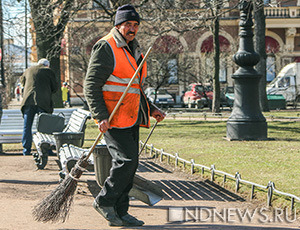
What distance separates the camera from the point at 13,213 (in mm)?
5680

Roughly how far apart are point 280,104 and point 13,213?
23060 mm

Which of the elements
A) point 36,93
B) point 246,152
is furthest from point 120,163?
point 36,93

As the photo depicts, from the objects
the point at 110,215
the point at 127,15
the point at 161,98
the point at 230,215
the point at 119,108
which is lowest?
the point at 230,215

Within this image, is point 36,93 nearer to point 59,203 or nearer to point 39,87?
point 39,87

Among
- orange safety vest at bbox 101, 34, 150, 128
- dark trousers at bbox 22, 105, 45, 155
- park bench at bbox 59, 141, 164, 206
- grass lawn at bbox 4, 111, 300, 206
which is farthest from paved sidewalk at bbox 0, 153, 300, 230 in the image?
dark trousers at bbox 22, 105, 45, 155

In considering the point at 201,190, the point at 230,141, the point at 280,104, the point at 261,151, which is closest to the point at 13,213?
the point at 201,190

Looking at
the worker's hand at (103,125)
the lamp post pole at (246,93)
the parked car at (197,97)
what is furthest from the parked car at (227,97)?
the worker's hand at (103,125)

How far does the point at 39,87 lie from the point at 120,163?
5.86 meters

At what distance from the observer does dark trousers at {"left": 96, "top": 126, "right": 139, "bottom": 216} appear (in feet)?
16.5

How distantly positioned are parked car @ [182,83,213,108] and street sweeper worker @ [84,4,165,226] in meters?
23.7

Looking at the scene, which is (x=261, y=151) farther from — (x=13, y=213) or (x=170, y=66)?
(x=170, y=66)

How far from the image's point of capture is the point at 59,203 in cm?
523

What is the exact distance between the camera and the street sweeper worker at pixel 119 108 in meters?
5.04

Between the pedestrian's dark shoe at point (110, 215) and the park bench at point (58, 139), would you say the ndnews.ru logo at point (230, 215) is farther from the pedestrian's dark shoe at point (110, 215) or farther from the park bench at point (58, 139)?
the park bench at point (58, 139)
